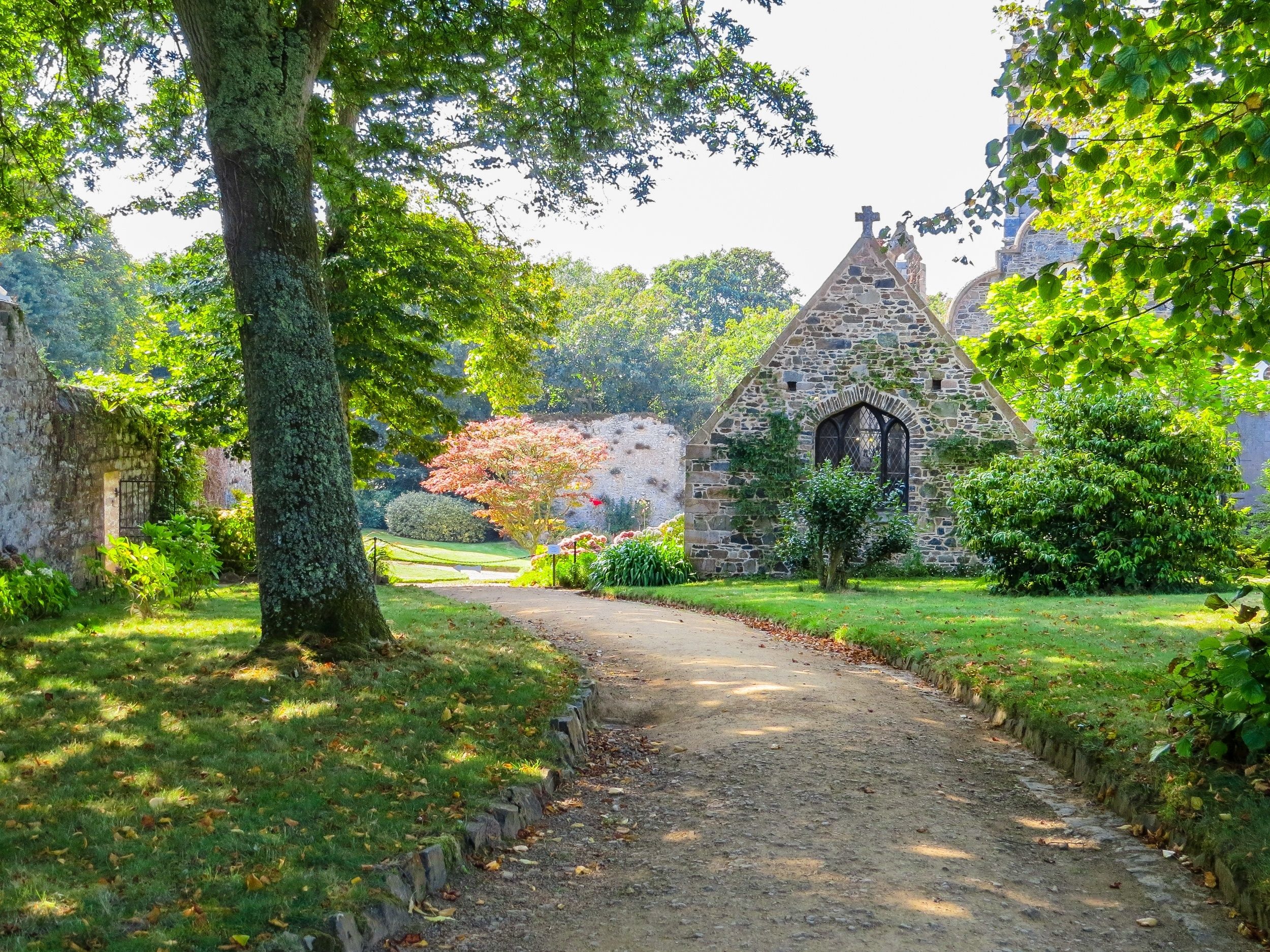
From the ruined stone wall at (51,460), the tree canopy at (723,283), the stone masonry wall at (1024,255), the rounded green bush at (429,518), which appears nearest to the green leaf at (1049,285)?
the ruined stone wall at (51,460)

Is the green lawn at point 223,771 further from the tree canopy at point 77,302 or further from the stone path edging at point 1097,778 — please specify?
the tree canopy at point 77,302

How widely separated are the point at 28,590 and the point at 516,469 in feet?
54.5

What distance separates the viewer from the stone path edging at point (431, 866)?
130 inches

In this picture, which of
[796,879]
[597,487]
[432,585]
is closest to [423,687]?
[796,879]

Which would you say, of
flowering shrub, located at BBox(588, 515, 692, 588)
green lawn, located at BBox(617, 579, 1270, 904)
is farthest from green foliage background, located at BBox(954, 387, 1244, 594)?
flowering shrub, located at BBox(588, 515, 692, 588)

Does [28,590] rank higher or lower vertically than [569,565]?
higher

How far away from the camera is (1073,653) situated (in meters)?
8.32

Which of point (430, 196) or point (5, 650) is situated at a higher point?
point (430, 196)

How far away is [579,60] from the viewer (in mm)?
9844

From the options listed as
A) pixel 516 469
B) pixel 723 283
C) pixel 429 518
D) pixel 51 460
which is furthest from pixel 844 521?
pixel 723 283

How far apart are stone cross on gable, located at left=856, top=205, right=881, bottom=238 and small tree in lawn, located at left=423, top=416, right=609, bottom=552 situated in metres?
10.4

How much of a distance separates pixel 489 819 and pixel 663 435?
2806 cm

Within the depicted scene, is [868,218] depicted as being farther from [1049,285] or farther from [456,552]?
[456,552]

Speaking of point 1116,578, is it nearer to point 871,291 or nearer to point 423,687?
point 871,291
